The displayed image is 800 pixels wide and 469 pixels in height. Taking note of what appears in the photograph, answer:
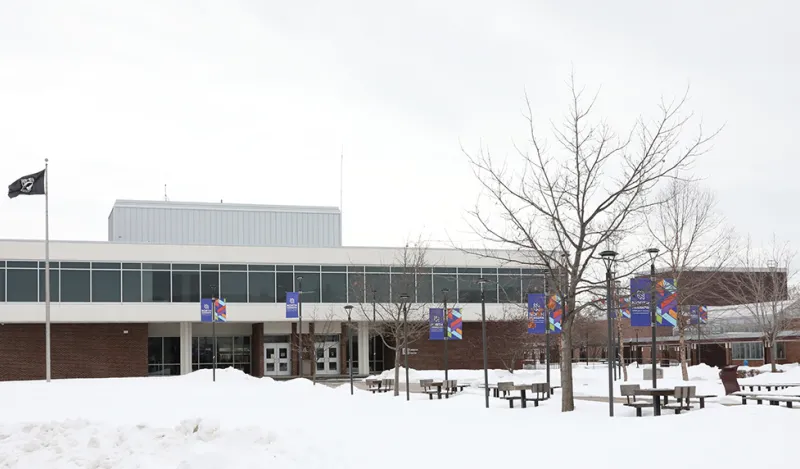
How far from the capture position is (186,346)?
191 feet

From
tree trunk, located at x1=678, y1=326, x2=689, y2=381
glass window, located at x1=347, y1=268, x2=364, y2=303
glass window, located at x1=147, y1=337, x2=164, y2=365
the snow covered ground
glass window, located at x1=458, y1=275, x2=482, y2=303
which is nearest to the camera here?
the snow covered ground

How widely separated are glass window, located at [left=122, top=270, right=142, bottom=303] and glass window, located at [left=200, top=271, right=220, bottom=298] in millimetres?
3741

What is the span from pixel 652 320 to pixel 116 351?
124 feet

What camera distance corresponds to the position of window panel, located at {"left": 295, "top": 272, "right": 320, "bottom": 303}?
58.4 meters

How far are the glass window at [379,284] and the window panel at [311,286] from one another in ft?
10.8

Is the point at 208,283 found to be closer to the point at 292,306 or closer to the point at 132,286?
the point at 132,286

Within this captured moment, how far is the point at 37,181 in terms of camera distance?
43312 mm

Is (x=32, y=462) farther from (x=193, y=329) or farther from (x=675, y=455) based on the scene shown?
(x=193, y=329)

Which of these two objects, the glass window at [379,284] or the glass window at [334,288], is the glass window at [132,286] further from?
the glass window at [379,284]

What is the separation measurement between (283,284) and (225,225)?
1097 cm

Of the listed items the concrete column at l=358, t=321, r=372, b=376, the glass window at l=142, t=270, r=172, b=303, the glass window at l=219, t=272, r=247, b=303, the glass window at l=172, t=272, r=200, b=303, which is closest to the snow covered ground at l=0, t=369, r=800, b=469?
the glass window at l=142, t=270, r=172, b=303

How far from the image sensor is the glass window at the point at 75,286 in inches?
2115

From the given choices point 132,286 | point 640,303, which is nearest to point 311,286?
point 132,286

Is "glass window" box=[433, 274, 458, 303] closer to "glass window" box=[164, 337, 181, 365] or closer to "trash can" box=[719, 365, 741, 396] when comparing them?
"glass window" box=[164, 337, 181, 365]
